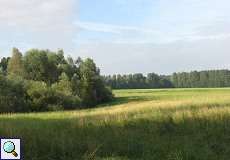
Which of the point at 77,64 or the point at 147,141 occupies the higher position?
the point at 77,64

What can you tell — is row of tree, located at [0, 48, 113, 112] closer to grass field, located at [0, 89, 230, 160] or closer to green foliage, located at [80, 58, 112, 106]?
green foliage, located at [80, 58, 112, 106]

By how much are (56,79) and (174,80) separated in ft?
304

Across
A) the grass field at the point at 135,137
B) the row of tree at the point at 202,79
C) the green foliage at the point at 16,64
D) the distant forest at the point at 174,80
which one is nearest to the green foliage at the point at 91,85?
the green foliage at the point at 16,64

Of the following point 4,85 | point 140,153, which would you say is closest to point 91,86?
point 4,85

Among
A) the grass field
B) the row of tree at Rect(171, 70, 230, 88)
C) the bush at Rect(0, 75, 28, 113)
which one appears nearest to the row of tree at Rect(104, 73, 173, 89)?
the row of tree at Rect(171, 70, 230, 88)

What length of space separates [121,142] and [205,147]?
247 centimetres

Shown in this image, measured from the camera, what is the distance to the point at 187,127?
62.0ft

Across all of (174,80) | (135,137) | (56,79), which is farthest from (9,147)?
(174,80)

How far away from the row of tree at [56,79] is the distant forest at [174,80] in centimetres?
6385

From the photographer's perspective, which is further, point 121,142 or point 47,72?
point 47,72

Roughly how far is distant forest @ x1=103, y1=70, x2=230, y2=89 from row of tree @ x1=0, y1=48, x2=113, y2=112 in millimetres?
63850

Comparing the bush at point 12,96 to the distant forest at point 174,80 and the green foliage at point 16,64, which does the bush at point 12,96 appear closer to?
the green foliage at point 16,64

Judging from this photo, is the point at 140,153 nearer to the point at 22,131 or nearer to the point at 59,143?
the point at 59,143

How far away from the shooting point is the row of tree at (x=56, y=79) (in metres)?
53.7
